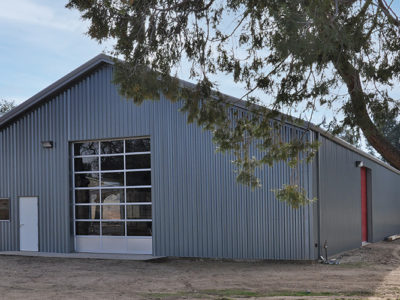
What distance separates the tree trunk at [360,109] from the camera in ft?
28.8

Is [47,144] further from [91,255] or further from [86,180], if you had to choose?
[91,255]

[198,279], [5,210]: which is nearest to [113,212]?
[5,210]

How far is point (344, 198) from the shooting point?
17578mm

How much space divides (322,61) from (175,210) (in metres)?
8.57

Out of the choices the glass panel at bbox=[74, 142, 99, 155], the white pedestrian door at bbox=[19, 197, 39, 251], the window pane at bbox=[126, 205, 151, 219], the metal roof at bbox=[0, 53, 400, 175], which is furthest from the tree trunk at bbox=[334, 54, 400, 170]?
the white pedestrian door at bbox=[19, 197, 39, 251]

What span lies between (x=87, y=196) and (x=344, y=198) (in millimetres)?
8631

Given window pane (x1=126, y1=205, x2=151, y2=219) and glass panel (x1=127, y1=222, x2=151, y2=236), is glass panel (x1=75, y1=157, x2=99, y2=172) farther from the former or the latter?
glass panel (x1=127, y1=222, x2=151, y2=236)

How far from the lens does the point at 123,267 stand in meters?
14.4

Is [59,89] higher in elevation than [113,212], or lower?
higher

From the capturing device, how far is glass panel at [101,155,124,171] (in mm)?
17172

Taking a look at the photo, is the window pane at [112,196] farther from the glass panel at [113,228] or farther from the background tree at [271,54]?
the background tree at [271,54]

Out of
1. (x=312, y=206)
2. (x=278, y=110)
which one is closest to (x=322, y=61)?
(x=278, y=110)

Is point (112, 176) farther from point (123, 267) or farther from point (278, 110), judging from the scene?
point (278, 110)

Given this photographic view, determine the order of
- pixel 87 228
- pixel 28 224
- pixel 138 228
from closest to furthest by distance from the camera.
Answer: pixel 138 228 → pixel 87 228 → pixel 28 224
